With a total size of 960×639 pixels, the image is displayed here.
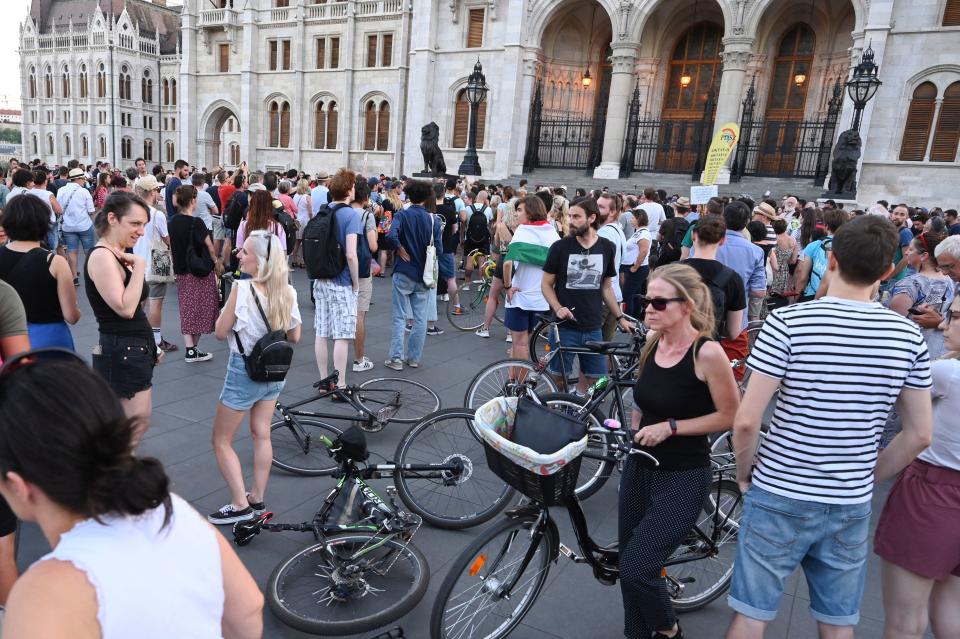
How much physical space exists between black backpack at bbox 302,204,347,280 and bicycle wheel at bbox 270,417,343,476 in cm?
170

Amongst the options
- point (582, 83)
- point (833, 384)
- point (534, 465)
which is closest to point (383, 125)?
point (582, 83)

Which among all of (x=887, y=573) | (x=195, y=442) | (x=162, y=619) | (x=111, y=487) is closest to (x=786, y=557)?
(x=887, y=573)

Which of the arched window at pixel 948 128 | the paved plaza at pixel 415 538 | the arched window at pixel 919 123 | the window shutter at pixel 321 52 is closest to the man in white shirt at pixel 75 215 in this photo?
the paved plaza at pixel 415 538

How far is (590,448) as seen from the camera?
370 centimetres

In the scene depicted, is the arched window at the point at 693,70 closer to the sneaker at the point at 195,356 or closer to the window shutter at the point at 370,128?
the window shutter at the point at 370,128

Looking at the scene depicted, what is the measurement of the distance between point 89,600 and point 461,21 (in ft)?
94.1

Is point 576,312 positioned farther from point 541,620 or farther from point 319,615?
point 319,615

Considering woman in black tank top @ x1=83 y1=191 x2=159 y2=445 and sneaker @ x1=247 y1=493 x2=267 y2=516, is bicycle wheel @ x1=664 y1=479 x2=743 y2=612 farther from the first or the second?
woman in black tank top @ x1=83 y1=191 x2=159 y2=445

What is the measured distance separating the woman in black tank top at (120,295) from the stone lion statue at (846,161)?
17718mm

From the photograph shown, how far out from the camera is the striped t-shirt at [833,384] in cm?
214

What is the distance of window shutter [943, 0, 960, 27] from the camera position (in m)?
18.8

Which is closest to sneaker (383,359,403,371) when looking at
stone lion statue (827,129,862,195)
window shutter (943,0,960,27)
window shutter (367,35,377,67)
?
stone lion statue (827,129,862,195)

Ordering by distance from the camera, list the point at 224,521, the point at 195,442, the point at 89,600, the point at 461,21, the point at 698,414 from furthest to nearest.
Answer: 1. the point at 461,21
2. the point at 195,442
3. the point at 224,521
4. the point at 698,414
5. the point at 89,600

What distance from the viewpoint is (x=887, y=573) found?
2.47m
